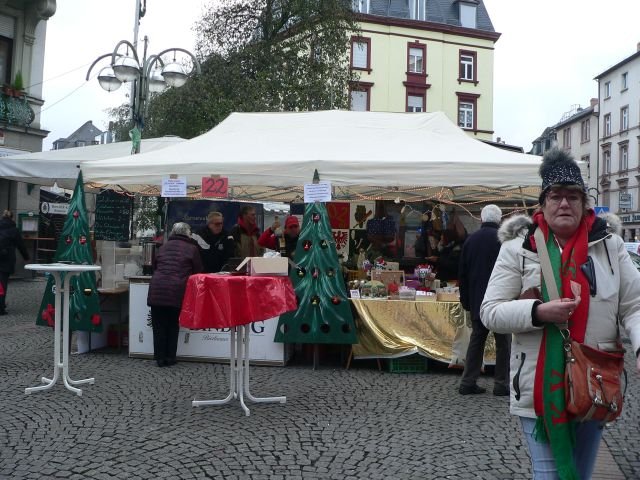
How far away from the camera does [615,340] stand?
2.38 meters

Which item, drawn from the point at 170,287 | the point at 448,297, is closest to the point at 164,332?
the point at 170,287

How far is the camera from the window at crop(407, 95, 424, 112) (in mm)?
36312

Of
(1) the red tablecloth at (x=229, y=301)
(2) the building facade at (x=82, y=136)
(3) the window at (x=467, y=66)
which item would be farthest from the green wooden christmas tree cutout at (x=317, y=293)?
(2) the building facade at (x=82, y=136)

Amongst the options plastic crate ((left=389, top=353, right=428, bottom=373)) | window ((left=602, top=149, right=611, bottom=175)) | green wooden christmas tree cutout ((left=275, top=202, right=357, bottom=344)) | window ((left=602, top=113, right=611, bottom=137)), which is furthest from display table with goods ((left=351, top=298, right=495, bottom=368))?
window ((left=602, top=149, right=611, bottom=175))

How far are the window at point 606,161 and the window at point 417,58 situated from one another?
2311 centimetres

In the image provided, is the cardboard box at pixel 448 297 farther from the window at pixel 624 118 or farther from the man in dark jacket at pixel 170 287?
the window at pixel 624 118

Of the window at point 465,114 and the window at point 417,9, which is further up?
the window at point 417,9

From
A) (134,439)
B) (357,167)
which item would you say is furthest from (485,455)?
(357,167)

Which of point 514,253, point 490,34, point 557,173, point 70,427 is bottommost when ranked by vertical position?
point 70,427

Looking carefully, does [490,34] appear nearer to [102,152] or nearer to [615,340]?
[102,152]

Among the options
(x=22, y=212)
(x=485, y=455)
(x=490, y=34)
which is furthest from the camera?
(x=490, y=34)

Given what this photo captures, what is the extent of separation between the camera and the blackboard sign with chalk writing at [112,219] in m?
9.02

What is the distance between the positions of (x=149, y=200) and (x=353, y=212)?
34.7 ft

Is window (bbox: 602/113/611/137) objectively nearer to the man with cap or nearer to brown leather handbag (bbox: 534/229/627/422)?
the man with cap
